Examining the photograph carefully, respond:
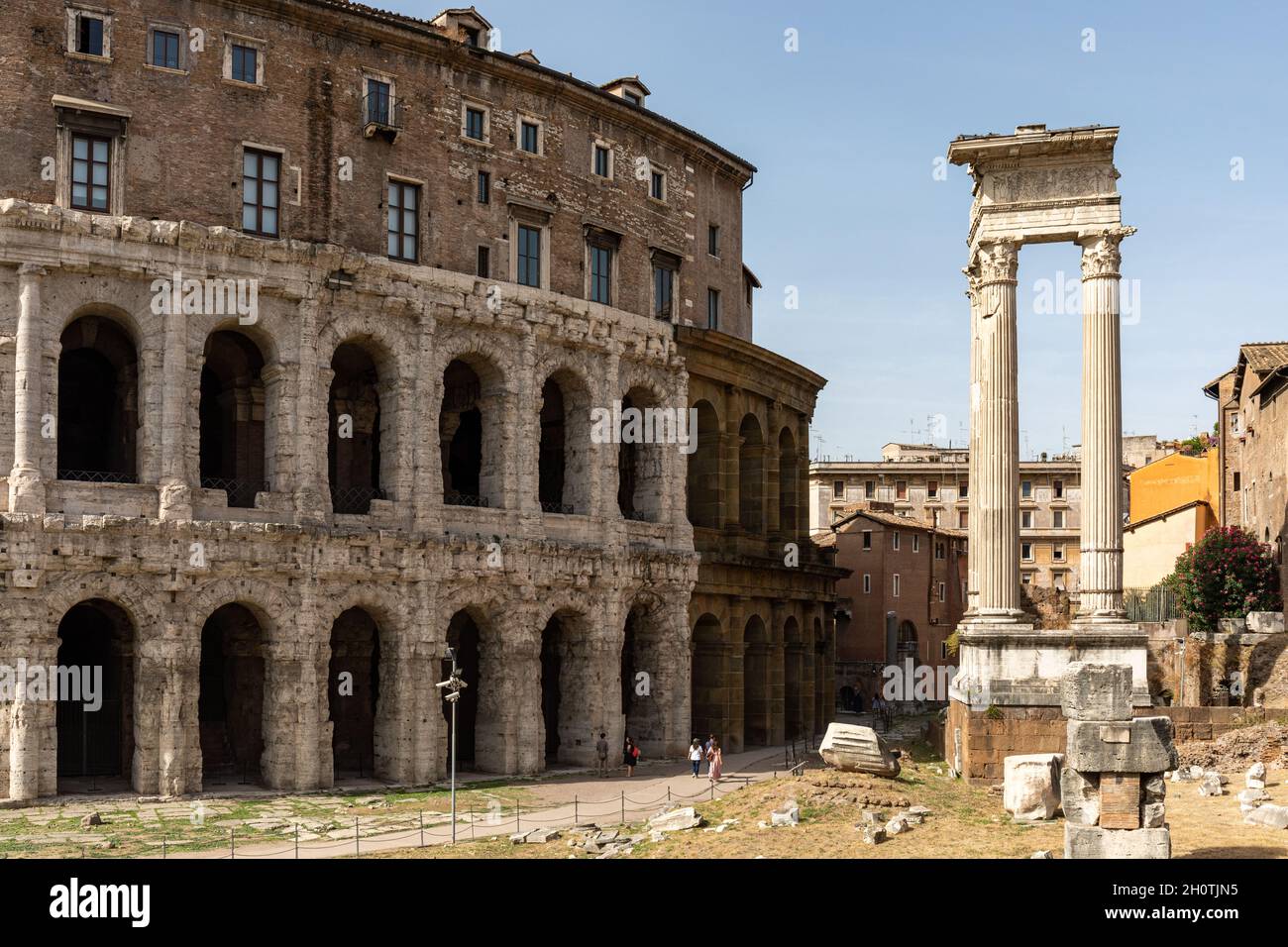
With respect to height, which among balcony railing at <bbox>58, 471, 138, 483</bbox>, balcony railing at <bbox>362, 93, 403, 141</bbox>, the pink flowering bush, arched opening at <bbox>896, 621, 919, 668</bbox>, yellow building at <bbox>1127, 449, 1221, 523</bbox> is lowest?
arched opening at <bbox>896, 621, 919, 668</bbox>

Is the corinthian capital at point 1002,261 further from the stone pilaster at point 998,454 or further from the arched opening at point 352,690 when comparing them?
the arched opening at point 352,690

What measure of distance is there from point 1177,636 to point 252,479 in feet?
101

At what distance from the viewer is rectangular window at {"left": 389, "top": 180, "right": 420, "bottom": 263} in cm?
3975

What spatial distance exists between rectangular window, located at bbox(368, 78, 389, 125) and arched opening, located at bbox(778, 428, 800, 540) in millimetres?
21194

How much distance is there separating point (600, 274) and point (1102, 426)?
57.6ft

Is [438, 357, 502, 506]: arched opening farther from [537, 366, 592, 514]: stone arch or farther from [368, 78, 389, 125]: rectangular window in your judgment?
[368, 78, 389, 125]: rectangular window

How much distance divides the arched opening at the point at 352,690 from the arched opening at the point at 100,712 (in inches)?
230

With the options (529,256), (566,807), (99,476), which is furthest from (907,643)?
(99,476)

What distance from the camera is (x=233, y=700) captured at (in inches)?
1537

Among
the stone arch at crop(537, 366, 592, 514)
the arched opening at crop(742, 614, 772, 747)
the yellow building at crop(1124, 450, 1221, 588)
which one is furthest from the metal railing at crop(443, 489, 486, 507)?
the yellow building at crop(1124, 450, 1221, 588)

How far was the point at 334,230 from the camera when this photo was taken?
3844 centimetres

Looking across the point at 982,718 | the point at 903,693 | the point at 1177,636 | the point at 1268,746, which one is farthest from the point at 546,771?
the point at 903,693

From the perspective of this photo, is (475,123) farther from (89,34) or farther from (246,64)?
(89,34)

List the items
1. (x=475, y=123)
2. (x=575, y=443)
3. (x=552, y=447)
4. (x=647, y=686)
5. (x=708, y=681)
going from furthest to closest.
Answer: (x=708, y=681) < (x=552, y=447) < (x=647, y=686) < (x=575, y=443) < (x=475, y=123)
